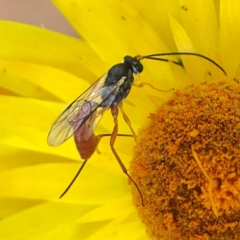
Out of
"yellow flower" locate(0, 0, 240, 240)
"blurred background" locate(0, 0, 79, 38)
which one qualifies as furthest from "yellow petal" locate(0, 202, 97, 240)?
"blurred background" locate(0, 0, 79, 38)

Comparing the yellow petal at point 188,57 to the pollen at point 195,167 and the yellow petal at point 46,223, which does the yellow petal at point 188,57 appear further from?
the yellow petal at point 46,223

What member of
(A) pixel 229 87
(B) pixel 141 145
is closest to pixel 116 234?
(B) pixel 141 145

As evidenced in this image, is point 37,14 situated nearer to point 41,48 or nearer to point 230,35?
point 41,48

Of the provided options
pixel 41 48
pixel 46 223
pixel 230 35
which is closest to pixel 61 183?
pixel 46 223

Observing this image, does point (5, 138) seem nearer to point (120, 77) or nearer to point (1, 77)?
point (1, 77)

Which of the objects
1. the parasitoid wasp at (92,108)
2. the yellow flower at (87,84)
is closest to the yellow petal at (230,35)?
the yellow flower at (87,84)
